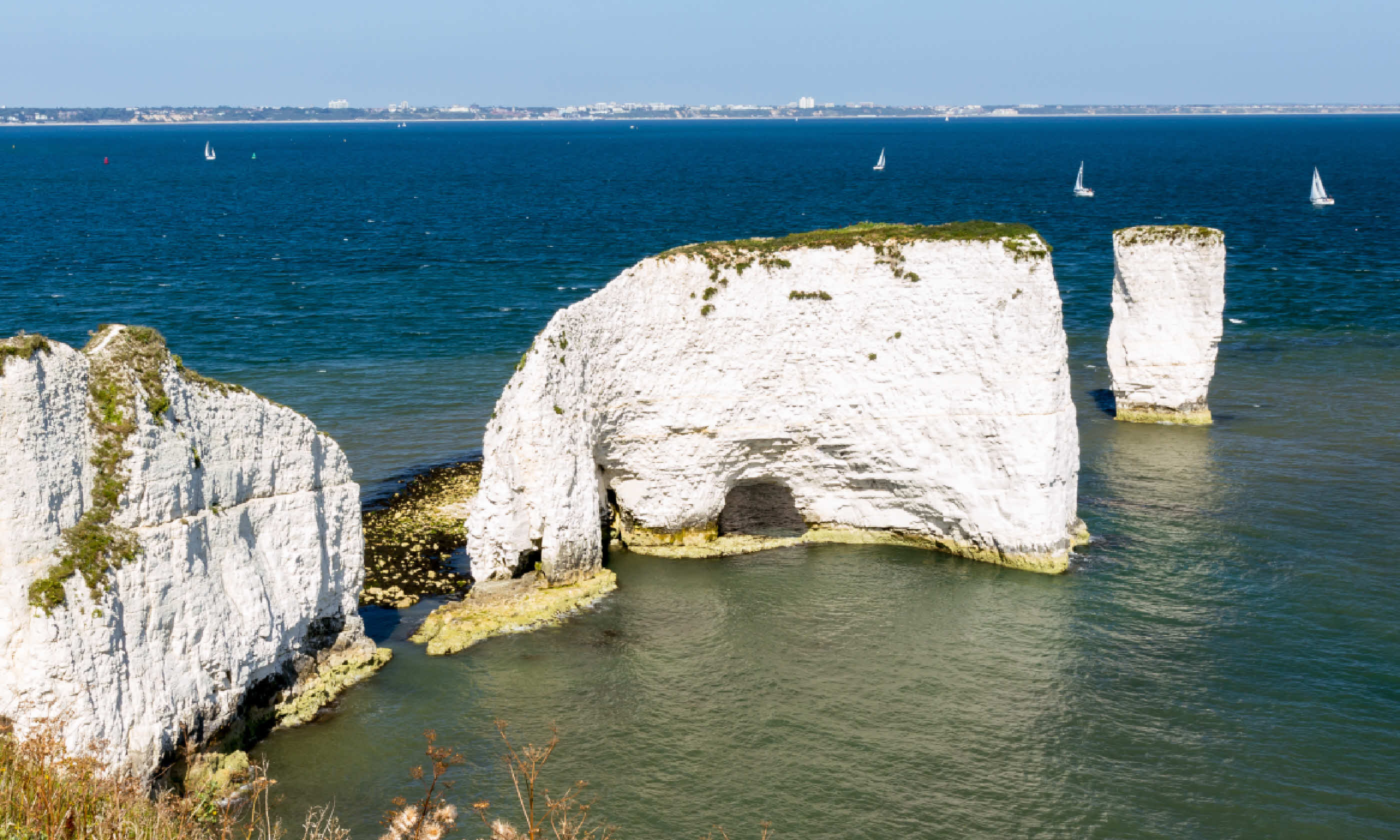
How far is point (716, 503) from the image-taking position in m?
30.5

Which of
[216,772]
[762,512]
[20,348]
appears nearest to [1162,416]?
[762,512]

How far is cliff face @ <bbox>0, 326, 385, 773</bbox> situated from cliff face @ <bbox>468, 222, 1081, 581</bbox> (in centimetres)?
682

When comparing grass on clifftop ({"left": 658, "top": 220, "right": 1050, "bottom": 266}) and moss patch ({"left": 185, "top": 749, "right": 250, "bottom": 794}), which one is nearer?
moss patch ({"left": 185, "top": 749, "right": 250, "bottom": 794})

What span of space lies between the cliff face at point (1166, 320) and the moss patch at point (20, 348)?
35082mm

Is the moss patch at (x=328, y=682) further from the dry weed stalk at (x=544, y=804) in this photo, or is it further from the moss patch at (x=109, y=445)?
the moss patch at (x=109, y=445)

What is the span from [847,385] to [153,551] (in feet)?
55.8

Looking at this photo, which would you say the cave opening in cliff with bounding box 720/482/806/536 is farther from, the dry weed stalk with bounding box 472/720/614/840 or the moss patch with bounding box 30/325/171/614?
the moss patch with bounding box 30/325/171/614

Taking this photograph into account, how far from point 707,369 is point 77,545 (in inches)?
618

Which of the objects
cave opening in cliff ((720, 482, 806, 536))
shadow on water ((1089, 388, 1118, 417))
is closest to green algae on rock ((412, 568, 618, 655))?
cave opening in cliff ((720, 482, 806, 536))

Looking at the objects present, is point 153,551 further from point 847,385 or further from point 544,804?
point 847,385

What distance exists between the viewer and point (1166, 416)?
42.5 meters

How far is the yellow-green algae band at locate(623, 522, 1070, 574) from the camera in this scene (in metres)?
29.7

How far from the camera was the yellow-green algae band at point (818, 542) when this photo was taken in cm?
2969

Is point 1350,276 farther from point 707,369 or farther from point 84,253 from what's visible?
point 84,253
